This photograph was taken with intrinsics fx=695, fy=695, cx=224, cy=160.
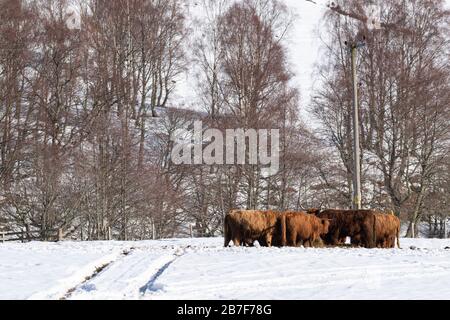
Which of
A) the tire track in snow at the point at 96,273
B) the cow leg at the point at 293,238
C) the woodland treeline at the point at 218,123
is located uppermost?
the woodland treeline at the point at 218,123

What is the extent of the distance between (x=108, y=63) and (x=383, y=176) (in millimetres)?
17216

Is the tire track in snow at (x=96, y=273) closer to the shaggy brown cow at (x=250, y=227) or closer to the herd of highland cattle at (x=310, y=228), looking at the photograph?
the shaggy brown cow at (x=250, y=227)

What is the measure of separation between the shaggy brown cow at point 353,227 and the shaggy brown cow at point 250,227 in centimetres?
189

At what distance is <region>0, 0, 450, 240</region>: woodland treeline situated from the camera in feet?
111

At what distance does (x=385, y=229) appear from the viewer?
2158 cm

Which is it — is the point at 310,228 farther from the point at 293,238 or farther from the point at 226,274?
the point at 226,274

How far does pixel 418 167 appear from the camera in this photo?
35.4 m

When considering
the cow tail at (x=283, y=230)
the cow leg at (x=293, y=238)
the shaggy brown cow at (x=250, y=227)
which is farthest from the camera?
the cow leg at (x=293, y=238)

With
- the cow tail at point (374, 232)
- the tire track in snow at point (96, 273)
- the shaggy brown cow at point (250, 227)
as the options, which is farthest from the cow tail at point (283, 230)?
the tire track in snow at point (96, 273)

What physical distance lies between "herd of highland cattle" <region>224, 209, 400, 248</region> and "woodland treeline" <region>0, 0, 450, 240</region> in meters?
12.3

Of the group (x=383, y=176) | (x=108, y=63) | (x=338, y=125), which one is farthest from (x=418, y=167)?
(x=108, y=63)

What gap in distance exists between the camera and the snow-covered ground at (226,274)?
1117cm

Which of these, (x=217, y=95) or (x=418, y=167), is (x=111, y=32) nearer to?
(x=217, y=95)

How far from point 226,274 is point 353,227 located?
9.18 metres
